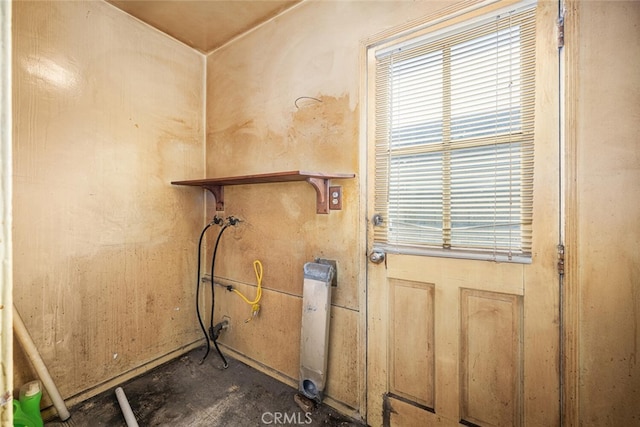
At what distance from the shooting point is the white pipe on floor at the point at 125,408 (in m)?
1.52

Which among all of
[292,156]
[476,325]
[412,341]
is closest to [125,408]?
[412,341]

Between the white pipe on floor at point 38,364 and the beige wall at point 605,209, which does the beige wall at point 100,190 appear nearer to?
the white pipe on floor at point 38,364

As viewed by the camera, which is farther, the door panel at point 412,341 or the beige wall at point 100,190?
the beige wall at point 100,190

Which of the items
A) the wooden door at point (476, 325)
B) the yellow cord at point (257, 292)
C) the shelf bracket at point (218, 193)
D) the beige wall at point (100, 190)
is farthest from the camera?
the shelf bracket at point (218, 193)

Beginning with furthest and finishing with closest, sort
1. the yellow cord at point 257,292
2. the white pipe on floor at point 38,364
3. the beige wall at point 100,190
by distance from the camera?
1. the yellow cord at point 257,292
2. the beige wall at point 100,190
3. the white pipe on floor at point 38,364

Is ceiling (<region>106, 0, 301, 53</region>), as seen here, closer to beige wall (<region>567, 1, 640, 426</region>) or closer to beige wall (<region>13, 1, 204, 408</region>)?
beige wall (<region>13, 1, 204, 408</region>)

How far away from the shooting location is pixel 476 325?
130cm

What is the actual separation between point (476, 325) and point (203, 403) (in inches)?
63.1

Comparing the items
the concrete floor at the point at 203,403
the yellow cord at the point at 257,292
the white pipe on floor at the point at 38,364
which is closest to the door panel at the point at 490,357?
the concrete floor at the point at 203,403

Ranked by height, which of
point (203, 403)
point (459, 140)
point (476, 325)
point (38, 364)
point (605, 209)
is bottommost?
point (203, 403)

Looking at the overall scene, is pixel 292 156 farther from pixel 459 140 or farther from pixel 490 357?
pixel 490 357

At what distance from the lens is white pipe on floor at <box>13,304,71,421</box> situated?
1.47 m

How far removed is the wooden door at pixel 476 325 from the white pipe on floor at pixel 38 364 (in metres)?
1.67

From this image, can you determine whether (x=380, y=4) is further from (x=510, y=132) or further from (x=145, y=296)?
(x=145, y=296)
